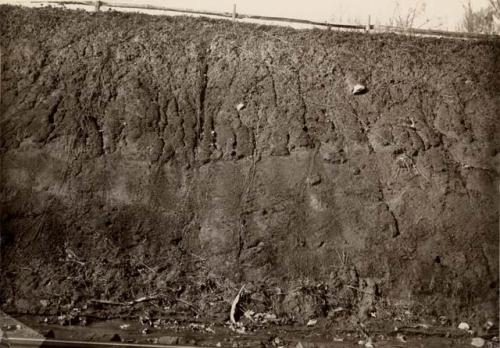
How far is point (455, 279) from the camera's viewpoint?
22.3ft

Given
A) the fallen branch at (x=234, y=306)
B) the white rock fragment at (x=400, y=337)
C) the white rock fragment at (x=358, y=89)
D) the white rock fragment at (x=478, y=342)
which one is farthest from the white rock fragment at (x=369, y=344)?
the white rock fragment at (x=358, y=89)

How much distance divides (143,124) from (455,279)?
224 inches

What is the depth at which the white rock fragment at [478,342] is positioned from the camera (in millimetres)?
6105

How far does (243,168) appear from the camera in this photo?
7695 mm

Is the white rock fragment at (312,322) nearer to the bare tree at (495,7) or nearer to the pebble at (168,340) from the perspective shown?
the pebble at (168,340)

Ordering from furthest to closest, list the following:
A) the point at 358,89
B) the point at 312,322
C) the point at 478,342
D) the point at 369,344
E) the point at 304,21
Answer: the point at 304,21 → the point at 358,89 → the point at 312,322 → the point at 478,342 → the point at 369,344

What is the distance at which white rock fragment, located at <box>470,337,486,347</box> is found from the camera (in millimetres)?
6105

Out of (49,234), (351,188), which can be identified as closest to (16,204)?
(49,234)

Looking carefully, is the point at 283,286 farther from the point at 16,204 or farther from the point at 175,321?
the point at 16,204

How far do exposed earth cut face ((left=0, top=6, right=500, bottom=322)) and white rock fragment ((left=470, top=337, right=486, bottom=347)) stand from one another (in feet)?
1.52

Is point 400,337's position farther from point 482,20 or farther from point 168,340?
point 482,20

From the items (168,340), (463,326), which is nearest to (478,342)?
(463,326)

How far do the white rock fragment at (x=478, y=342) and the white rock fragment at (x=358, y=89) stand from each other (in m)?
4.53

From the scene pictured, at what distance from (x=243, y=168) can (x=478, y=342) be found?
4305 mm
